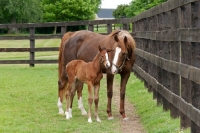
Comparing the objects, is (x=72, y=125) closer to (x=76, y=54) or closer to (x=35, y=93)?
(x=76, y=54)

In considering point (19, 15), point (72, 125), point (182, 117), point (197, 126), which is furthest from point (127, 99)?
point (19, 15)

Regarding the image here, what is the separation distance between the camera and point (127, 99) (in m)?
11.4

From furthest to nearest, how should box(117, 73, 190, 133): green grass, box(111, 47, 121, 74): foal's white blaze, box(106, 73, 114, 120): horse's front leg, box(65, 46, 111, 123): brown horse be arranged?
1. box(106, 73, 114, 120): horse's front leg
2. box(65, 46, 111, 123): brown horse
3. box(111, 47, 121, 74): foal's white blaze
4. box(117, 73, 190, 133): green grass

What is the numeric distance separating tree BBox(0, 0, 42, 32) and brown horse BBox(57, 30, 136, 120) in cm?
4788

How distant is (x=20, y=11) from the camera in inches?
2281

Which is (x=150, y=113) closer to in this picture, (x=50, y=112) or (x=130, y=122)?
(x=130, y=122)

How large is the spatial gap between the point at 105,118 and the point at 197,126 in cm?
343

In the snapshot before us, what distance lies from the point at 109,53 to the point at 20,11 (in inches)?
2000

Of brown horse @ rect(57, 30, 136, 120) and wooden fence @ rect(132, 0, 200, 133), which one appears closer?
wooden fence @ rect(132, 0, 200, 133)

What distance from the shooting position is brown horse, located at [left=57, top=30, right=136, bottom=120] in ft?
27.1

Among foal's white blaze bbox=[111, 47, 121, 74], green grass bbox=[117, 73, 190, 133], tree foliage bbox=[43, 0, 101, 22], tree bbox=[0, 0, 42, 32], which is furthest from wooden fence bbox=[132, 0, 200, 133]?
tree foliage bbox=[43, 0, 101, 22]

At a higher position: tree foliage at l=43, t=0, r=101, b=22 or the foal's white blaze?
tree foliage at l=43, t=0, r=101, b=22

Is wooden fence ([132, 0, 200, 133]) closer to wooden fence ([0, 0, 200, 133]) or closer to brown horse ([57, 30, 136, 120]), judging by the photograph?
wooden fence ([0, 0, 200, 133])

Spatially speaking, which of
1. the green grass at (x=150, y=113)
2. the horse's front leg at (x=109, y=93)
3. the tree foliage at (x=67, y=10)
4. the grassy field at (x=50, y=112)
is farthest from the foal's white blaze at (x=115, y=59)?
the tree foliage at (x=67, y=10)
